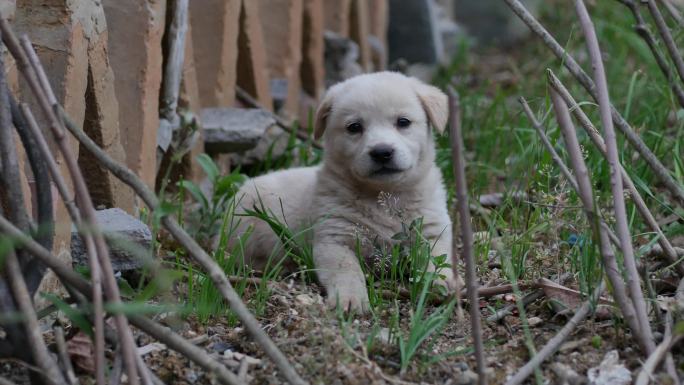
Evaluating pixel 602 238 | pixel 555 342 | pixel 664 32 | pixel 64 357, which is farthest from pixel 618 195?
pixel 64 357

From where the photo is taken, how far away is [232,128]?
4844mm

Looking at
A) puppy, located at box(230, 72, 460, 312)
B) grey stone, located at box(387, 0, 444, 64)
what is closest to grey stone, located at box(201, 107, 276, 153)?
puppy, located at box(230, 72, 460, 312)

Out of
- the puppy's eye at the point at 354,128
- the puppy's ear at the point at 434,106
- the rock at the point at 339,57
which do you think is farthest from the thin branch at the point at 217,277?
the rock at the point at 339,57

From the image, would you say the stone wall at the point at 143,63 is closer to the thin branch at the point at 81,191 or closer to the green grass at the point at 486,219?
the green grass at the point at 486,219

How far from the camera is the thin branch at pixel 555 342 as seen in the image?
2699mm

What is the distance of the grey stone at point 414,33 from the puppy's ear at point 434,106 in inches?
165

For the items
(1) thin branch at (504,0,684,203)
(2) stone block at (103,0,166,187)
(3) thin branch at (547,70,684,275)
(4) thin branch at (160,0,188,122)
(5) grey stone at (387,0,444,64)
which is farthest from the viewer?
(5) grey stone at (387,0,444,64)

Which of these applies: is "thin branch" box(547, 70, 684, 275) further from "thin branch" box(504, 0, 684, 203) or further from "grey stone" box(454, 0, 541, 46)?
"grey stone" box(454, 0, 541, 46)

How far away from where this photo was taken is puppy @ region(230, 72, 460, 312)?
3.86 meters

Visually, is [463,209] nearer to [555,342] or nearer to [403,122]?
[555,342]

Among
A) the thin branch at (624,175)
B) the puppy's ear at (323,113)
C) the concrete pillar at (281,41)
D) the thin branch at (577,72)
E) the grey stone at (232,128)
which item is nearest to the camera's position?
the thin branch at (624,175)

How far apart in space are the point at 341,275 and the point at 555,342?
98 cm

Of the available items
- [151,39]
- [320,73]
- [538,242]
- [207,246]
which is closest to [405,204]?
[538,242]

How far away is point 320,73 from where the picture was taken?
660 cm
